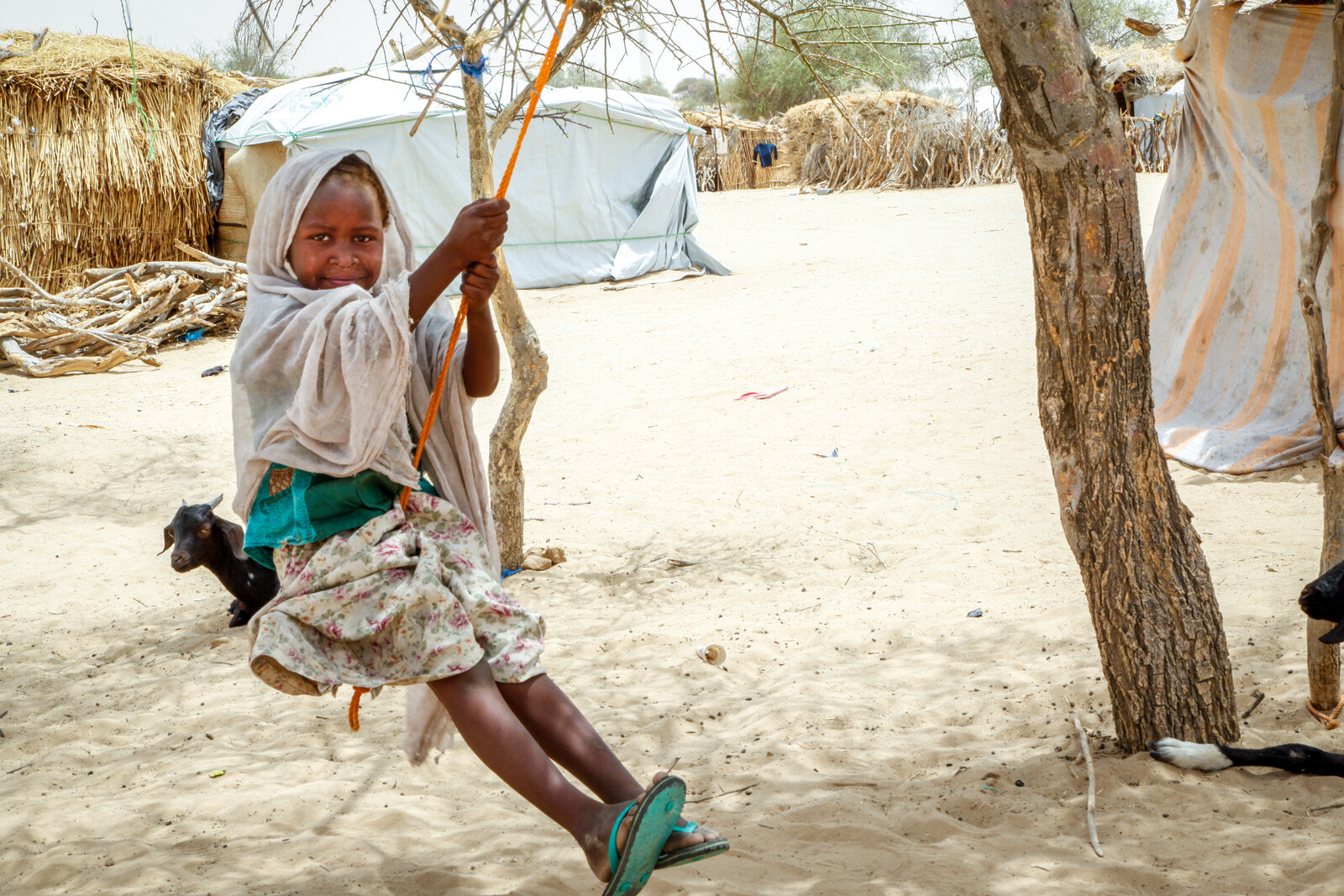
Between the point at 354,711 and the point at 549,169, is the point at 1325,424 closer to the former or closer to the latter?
the point at 354,711

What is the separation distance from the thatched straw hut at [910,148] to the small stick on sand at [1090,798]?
820 inches

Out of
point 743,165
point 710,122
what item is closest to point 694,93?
point 743,165

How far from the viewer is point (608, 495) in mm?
5398

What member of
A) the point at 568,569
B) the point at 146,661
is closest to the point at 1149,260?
the point at 568,569

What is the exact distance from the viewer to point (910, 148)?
22.9 m

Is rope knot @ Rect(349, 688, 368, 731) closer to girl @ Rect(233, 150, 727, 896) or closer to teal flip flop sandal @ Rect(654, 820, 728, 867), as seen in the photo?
girl @ Rect(233, 150, 727, 896)

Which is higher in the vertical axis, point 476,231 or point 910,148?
point 910,148

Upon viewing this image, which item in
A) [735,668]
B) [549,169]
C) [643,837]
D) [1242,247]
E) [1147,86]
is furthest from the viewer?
[1147,86]

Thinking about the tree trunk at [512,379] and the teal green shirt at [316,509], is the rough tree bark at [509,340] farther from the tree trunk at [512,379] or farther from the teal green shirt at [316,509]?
the teal green shirt at [316,509]

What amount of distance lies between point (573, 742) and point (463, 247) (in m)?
0.87

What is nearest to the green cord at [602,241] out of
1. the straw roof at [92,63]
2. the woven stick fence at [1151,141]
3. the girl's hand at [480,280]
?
the straw roof at [92,63]

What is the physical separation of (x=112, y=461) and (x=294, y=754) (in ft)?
12.8

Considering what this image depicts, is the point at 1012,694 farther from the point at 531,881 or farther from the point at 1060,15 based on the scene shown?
the point at 1060,15

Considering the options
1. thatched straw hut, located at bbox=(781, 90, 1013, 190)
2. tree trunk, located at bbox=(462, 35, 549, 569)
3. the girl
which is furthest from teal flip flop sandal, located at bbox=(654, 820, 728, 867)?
thatched straw hut, located at bbox=(781, 90, 1013, 190)
